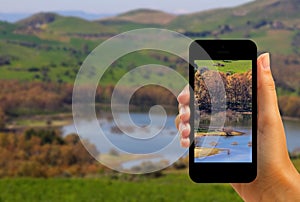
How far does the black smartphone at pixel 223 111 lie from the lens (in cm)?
156

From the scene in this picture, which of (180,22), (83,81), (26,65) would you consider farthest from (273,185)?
(180,22)

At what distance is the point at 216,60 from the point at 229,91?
101mm

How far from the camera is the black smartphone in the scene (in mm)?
1559

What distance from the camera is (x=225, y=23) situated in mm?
57969

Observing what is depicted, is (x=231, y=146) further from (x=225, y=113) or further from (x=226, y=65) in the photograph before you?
(x=226, y=65)

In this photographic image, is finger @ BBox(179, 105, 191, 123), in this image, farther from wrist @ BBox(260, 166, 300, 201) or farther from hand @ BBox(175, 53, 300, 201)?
wrist @ BBox(260, 166, 300, 201)

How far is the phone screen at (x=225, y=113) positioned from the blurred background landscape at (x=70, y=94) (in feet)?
0.49

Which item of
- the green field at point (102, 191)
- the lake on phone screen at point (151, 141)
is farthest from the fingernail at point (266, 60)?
the green field at point (102, 191)

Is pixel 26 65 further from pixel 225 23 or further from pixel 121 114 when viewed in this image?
pixel 121 114

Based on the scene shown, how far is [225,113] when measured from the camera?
5.15ft

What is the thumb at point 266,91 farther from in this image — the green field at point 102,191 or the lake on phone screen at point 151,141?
the green field at point 102,191

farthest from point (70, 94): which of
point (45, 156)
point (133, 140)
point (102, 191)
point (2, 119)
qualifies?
point (2, 119)

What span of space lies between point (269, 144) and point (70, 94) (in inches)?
23.2

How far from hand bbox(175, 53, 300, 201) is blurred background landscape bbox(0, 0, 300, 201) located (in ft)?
0.48
